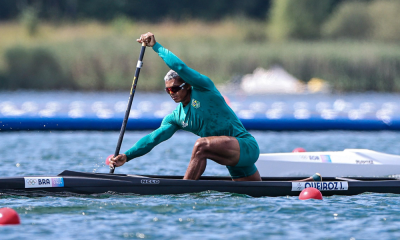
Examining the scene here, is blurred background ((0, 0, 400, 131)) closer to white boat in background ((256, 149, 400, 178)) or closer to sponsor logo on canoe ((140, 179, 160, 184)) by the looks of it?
white boat in background ((256, 149, 400, 178))

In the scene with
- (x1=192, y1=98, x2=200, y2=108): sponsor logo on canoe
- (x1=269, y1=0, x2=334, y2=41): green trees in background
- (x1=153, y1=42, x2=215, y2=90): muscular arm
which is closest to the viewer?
(x1=153, y1=42, x2=215, y2=90): muscular arm

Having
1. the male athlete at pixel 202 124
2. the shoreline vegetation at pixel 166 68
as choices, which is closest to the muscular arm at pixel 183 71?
the male athlete at pixel 202 124

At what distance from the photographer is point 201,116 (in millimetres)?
6840

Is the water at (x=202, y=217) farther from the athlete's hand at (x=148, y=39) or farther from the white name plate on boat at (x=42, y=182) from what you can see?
the athlete's hand at (x=148, y=39)

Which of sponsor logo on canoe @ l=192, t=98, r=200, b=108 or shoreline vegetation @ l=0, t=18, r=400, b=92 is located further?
shoreline vegetation @ l=0, t=18, r=400, b=92

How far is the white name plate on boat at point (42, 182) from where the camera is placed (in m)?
6.74

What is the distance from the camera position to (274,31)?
34.6 m

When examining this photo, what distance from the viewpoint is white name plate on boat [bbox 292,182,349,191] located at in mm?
7105

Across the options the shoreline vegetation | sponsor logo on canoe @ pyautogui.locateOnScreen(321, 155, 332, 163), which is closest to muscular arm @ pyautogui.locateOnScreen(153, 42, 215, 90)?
sponsor logo on canoe @ pyautogui.locateOnScreen(321, 155, 332, 163)

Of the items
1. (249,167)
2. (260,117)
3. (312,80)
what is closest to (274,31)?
(312,80)

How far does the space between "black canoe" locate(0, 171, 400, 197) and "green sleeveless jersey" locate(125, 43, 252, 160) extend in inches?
15.1

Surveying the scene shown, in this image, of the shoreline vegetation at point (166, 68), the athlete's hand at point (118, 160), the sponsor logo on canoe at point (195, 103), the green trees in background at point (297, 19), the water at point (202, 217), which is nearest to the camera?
the water at point (202, 217)

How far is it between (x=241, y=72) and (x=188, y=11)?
13.7 meters

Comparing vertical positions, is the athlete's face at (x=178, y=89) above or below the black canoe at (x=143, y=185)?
above
